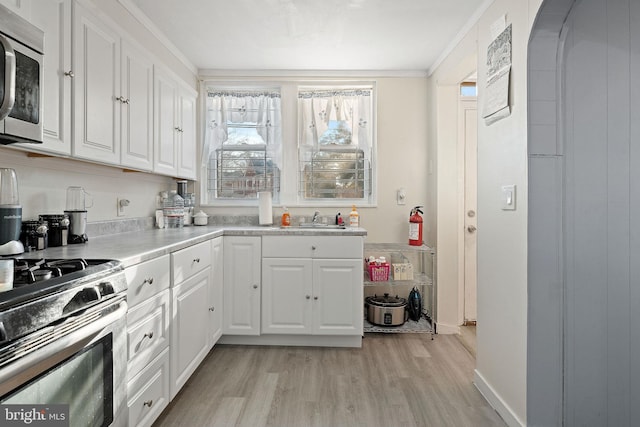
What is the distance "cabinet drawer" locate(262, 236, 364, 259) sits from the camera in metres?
2.84

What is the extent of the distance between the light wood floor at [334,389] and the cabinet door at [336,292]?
0.73 ft

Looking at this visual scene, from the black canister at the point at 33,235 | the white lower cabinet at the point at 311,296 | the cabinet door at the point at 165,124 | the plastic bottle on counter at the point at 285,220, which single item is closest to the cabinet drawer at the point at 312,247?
the white lower cabinet at the point at 311,296

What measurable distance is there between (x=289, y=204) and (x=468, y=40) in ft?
6.50

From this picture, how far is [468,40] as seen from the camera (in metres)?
2.56

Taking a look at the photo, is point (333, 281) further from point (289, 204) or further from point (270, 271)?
point (289, 204)

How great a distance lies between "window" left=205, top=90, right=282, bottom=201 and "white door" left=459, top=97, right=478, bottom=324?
1735 millimetres

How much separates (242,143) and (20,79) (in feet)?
7.44

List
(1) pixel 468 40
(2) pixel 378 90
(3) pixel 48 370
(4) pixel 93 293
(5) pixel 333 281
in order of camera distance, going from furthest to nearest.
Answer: (2) pixel 378 90
(5) pixel 333 281
(1) pixel 468 40
(4) pixel 93 293
(3) pixel 48 370

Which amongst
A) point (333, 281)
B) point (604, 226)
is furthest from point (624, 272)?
point (333, 281)

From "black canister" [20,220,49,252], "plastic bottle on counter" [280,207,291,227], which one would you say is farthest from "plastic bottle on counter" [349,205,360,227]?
"black canister" [20,220,49,252]

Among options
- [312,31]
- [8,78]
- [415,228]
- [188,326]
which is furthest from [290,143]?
[8,78]

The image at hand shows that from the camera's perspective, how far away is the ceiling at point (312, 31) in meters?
2.32

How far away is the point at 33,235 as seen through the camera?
5.47ft

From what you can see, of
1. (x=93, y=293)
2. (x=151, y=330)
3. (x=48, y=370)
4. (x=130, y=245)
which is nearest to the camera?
(x=48, y=370)
